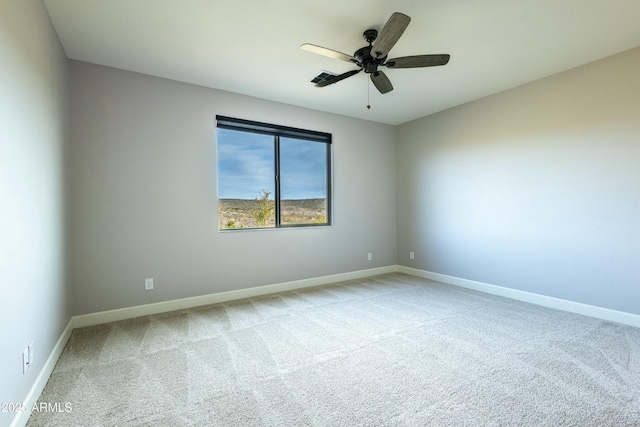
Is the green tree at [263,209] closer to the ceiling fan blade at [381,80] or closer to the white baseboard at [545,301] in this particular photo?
the ceiling fan blade at [381,80]

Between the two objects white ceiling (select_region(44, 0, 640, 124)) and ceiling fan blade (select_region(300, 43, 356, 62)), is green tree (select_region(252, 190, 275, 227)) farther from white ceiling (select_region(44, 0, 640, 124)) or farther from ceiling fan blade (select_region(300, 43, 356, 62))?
ceiling fan blade (select_region(300, 43, 356, 62))

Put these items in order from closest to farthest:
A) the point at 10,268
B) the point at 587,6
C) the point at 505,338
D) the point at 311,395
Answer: the point at 10,268
the point at 311,395
the point at 587,6
the point at 505,338

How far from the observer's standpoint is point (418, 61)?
7.61 feet

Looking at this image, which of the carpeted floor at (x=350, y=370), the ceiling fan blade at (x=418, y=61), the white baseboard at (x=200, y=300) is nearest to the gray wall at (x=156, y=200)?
the white baseboard at (x=200, y=300)

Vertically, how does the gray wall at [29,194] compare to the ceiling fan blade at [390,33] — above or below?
below

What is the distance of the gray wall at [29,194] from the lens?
4.66 feet

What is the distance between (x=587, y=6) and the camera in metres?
2.11

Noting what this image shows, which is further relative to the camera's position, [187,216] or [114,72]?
[187,216]

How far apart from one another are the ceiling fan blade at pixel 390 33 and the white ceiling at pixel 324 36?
0.27 metres

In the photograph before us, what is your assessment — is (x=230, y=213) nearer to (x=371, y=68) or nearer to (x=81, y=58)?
(x=81, y=58)

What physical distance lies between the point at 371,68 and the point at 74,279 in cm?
348

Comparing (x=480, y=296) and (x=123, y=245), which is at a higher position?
(x=123, y=245)

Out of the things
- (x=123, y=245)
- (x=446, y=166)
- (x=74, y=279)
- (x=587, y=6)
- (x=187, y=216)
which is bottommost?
(x=74, y=279)

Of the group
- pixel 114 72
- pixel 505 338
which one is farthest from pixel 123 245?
pixel 505 338
